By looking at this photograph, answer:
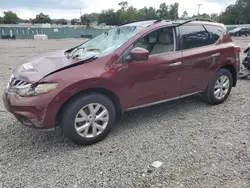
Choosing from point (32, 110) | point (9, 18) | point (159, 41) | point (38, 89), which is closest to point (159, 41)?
point (159, 41)

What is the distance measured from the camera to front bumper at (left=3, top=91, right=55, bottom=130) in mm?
2635

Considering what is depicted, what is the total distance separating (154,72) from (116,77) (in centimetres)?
67

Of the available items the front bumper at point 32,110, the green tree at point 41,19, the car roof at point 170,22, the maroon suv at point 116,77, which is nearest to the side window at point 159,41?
the maroon suv at point 116,77

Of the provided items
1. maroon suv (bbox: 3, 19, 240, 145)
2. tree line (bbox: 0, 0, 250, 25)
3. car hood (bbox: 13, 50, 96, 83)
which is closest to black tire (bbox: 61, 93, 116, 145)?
maroon suv (bbox: 3, 19, 240, 145)

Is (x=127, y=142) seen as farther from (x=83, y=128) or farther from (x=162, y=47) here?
(x=162, y=47)

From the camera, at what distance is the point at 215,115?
396 centimetres

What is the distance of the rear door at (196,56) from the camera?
3.75 meters

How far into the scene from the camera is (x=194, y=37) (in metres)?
3.92

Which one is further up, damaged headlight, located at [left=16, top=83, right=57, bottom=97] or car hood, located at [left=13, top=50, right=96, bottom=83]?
car hood, located at [left=13, top=50, right=96, bottom=83]

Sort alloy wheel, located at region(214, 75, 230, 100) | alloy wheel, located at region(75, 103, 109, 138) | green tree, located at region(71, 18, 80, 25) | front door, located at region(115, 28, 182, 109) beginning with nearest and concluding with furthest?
alloy wheel, located at region(75, 103, 109, 138), front door, located at region(115, 28, 182, 109), alloy wheel, located at region(214, 75, 230, 100), green tree, located at region(71, 18, 80, 25)

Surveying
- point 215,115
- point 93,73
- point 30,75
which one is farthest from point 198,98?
point 30,75

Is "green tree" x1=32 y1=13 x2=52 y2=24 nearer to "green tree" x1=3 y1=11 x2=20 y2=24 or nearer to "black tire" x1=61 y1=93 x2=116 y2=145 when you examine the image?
"green tree" x1=3 y1=11 x2=20 y2=24

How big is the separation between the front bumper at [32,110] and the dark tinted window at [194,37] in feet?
7.99

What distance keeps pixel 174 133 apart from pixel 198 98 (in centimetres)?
175
